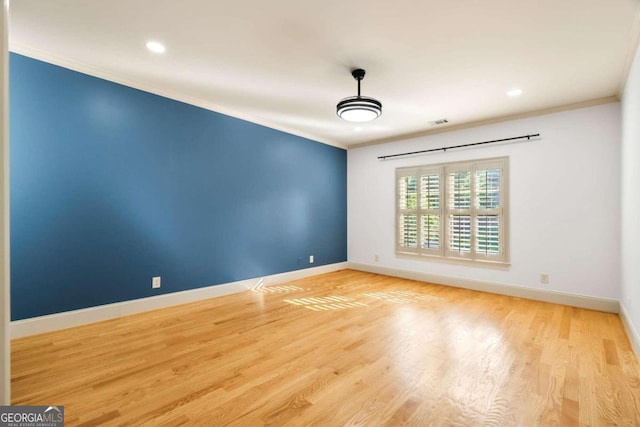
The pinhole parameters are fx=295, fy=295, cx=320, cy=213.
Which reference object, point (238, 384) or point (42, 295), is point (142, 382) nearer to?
point (238, 384)

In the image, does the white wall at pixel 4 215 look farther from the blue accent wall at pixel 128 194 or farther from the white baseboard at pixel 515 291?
the white baseboard at pixel 515 291

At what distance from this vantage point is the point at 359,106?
307cm

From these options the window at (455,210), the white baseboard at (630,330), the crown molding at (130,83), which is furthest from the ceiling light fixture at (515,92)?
the crown molding at (130,83)

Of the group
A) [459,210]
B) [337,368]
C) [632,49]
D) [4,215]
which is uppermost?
[632,49]

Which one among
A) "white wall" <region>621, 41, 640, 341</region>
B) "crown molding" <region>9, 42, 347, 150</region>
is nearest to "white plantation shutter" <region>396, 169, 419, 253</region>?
"crown molding" <region>9, 42, 347, 150</region>

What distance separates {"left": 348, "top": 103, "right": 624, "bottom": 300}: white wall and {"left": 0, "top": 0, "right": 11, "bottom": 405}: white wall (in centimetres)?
514

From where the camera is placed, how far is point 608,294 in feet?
12.1

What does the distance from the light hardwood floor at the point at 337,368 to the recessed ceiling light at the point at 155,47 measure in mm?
2694

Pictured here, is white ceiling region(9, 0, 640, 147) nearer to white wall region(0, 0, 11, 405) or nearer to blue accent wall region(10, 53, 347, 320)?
blue accent wall region(10, 53, 347, 320)

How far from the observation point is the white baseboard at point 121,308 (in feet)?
9.09

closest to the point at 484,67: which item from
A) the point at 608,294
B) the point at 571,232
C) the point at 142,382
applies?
the point at 571,232

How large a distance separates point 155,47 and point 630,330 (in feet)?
17.1

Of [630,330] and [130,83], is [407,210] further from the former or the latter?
[130,83]

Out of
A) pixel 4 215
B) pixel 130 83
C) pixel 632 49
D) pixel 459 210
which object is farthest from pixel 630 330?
pixel 130 83
